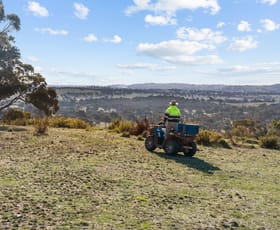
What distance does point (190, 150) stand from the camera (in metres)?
13.0

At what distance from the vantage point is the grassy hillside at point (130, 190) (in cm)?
571

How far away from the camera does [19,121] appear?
73.4 ft

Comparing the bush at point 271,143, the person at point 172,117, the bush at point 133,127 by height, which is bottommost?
the bush at point 271,143

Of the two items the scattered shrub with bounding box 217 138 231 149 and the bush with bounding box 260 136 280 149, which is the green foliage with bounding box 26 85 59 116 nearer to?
the scattered shrub with bounding box 217 138 231 149

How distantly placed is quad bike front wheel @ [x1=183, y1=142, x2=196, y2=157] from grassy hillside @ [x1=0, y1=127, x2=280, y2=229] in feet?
1.68

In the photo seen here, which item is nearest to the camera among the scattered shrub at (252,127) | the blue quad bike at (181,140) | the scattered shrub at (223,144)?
the blue quad bike at (181,140)

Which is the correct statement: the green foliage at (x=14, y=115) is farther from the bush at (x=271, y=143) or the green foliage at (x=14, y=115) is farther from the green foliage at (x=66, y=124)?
the bush at (x=271, y=143)

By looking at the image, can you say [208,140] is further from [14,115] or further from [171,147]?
[14,115]

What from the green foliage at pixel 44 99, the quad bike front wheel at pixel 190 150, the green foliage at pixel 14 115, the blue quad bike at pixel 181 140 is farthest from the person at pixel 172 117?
the green foliage at pixel 14 115

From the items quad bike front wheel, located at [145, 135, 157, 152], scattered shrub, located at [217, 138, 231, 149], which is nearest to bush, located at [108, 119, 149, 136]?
scattered shrub, located at [217, 138, 231, 149]

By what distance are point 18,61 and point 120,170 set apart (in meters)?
15.7

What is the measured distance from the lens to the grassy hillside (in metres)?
5.71

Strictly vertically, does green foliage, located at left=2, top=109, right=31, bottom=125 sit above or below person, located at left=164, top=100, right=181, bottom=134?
below

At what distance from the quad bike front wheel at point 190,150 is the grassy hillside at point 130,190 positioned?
51cm
